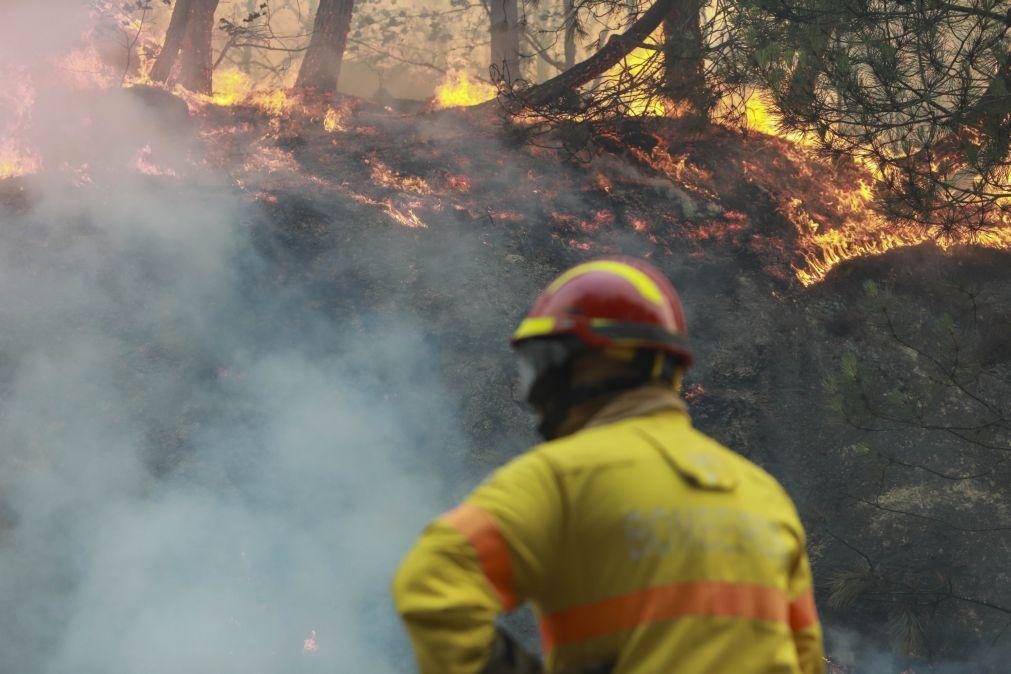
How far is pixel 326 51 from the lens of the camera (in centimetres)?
1373

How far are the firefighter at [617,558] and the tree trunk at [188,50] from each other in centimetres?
1225

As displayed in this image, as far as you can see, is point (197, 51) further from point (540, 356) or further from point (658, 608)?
point (658, 608)

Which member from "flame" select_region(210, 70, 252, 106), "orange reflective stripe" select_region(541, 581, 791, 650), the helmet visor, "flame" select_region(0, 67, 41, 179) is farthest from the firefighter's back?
"flame" select_region(210, 70, 252, 106)

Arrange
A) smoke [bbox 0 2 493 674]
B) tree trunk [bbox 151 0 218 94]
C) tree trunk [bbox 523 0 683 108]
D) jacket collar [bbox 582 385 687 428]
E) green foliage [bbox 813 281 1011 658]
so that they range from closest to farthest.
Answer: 1. jacket collar [bbox 582 385 687 428]
2. smoke [bbox 0 2 493 674]
3. green foliage [bbox 813 281 1011 658]
4. tree trunk [bbox 523 0 683 108]
5. tree trunk [bbox 151 0 218 94]

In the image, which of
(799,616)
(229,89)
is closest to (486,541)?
(799,616)

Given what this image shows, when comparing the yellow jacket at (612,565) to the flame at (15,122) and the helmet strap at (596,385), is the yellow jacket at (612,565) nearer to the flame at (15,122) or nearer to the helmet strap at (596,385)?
the helmet strap at (596,385)

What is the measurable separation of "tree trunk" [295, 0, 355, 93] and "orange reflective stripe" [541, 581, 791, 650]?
473 inches

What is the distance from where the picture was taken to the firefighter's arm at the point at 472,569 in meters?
1.81

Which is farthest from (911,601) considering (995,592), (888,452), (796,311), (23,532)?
(23,532)

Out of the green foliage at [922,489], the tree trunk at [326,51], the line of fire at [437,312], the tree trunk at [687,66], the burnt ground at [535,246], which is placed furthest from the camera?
the tree trunk at [326,51]

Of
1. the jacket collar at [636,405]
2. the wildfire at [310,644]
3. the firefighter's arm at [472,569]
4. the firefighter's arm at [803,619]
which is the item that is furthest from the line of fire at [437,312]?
the firefighter's arm at [472,569]

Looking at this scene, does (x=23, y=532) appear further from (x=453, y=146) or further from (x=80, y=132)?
(x=453, y=146)

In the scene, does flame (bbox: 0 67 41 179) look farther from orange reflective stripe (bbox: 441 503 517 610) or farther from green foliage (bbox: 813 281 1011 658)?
orange reflective stripe (bbox: 441 503 517 610)

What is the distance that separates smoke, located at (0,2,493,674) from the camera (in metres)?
6.80
